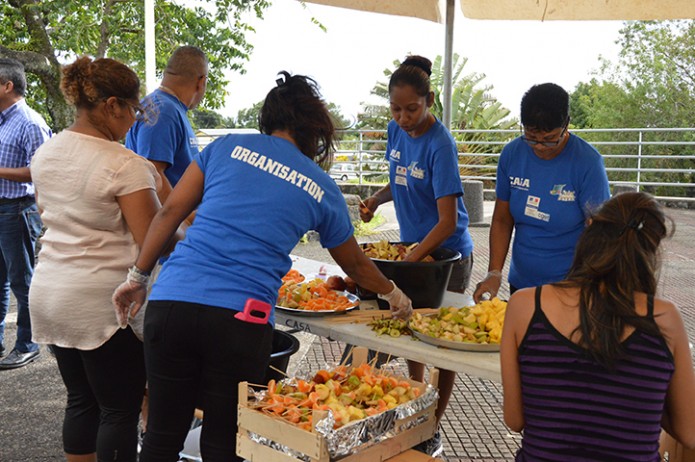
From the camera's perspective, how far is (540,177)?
3244mm

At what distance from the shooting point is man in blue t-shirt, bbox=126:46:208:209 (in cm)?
346

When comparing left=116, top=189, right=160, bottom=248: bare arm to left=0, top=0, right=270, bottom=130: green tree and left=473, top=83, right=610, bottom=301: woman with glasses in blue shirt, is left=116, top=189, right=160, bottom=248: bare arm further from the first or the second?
left=0, top=0, right=270, bottom=130: green tree

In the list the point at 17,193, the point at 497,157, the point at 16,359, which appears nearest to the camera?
the point at 17,193

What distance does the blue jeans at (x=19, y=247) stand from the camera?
4891mm

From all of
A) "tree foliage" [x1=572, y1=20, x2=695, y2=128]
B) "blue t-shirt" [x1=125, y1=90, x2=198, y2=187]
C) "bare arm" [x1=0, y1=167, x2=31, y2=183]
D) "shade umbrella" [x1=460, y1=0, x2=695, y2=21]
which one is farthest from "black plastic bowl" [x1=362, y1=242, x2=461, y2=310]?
"tree foliage" [x1=572, y1=20, x2=695, y2=128]

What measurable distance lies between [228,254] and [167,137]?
4.25 feet

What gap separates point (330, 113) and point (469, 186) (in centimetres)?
1061

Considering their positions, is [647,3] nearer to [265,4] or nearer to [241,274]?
[241,274]

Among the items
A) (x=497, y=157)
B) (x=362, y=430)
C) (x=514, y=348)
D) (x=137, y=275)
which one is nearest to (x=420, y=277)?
(x=362, y=430)

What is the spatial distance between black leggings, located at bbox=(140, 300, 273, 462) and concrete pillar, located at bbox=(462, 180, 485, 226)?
420 inches

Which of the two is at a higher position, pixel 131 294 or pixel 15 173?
pixel 15 173

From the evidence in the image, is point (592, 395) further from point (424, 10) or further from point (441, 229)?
point (424, 10)

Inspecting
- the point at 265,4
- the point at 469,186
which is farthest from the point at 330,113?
the point at 265,4

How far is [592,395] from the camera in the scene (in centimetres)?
193
